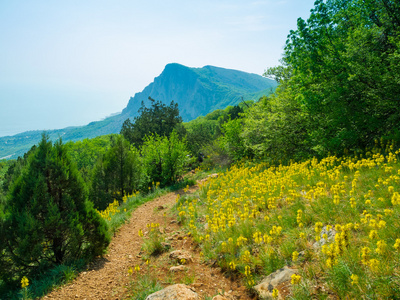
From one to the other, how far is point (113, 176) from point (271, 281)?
18.5 meters

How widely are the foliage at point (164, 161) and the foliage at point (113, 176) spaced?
1.71 metres

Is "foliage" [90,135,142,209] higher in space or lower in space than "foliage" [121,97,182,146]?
lower

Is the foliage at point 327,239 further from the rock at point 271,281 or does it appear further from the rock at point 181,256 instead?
the rock at point 181,256

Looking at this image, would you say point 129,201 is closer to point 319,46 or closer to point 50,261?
point 50,261

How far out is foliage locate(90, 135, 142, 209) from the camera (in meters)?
19.5

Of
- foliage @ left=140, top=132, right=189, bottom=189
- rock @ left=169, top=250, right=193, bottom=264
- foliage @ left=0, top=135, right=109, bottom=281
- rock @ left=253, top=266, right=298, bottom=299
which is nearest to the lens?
rock @ left=253, top=266, right=298, bottom=299

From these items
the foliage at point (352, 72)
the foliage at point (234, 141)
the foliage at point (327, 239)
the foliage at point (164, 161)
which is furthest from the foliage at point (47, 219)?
the foliage at point (234, 141)

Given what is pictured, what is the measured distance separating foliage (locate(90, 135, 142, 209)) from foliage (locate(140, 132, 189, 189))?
1709 millimetres

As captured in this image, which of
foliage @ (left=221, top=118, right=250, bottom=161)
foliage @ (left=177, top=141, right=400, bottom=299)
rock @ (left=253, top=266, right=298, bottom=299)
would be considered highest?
foliage @ (left=221, top=118, right=250, bottom=161)

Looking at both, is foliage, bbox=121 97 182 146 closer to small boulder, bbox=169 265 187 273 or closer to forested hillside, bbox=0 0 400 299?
forested hillside, bbox=0 0 400 299

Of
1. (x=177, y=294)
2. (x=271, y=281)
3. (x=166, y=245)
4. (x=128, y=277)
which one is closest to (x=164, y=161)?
(x=166, y=245)

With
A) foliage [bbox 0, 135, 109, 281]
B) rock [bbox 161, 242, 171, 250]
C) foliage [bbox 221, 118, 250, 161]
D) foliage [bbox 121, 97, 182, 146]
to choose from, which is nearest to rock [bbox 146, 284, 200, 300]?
rock [bbox 161, 242, 171, 250]

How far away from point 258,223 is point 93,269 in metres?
4.88

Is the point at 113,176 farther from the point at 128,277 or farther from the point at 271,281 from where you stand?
the point at 271,281
